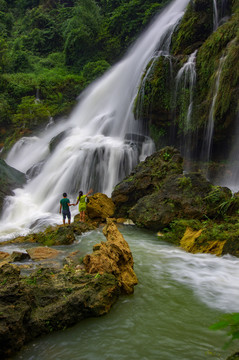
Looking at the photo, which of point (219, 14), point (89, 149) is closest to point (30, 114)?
point (89, 149)

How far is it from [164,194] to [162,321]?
5.55 metres

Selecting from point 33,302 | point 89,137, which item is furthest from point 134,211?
point 89,137

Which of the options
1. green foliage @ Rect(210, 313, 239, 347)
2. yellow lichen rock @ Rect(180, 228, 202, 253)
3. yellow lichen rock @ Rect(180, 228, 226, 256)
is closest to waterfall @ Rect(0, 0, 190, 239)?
yellow lichen rock @ Rect(180, 228, 202, 253)

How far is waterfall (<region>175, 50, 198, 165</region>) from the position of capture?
1363cm

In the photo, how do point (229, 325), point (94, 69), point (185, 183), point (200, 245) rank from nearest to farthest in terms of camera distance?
point (229, 325), point (200, 245), point (185, 183), point (94, 69)

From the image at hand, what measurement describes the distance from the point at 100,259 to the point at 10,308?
5.48ft

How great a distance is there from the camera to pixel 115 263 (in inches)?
166

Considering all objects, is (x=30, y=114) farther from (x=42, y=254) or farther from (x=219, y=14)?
(x=42, y=254)

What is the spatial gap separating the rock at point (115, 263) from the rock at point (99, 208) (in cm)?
480

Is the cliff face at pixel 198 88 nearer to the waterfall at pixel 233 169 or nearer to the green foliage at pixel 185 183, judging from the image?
the waterfall at pixel 233 169

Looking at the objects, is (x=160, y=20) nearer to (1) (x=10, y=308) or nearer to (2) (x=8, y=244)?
(2) (x=8, y=244)

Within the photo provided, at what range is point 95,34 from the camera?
95.4ft

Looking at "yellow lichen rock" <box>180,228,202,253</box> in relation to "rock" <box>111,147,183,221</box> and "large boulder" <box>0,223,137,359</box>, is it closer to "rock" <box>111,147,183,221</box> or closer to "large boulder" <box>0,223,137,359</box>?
"large boulder" <box>0,223,137,359</box>

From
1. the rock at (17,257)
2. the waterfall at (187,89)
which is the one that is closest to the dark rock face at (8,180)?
the rock at (17,257)
